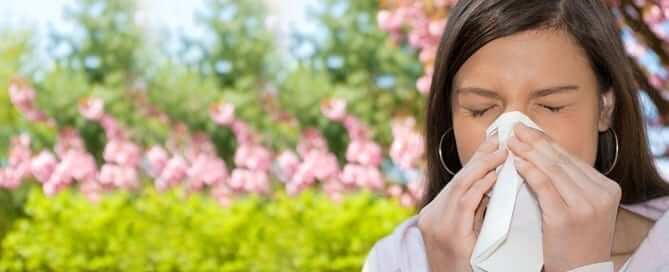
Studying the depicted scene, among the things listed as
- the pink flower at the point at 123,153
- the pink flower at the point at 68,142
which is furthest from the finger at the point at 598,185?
the pink flower at the point at 68,142

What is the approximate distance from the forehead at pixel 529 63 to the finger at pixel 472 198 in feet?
0.63

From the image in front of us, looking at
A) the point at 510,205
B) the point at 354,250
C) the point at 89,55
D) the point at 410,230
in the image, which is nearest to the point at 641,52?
the point at 354,250

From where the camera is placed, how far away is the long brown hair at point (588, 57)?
75.4 inches

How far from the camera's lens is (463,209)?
1832 millimetres

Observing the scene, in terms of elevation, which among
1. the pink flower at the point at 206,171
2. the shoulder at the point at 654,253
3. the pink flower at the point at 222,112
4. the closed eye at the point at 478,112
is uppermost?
the pink flower at the point at 222,112

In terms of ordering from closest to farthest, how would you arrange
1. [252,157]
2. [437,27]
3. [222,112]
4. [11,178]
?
[437,27], [222,112], [252,157], [11,178]

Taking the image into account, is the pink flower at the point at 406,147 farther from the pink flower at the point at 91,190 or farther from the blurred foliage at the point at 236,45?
the pink flower at the point at 91,190

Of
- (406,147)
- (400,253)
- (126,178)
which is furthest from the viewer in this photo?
(126,178)

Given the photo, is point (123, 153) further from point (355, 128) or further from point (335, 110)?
point (355, 128)

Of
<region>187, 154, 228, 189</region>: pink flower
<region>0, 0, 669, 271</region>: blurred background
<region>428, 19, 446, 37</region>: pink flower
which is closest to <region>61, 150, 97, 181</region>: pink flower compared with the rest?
<region>0, 0, 669, 271</region>: blurred background

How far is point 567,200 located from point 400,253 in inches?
23.1

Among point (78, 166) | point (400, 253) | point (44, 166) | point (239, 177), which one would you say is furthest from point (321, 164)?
point (400, 253)

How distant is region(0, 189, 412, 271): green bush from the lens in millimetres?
5461

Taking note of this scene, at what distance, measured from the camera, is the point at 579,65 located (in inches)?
74.5
